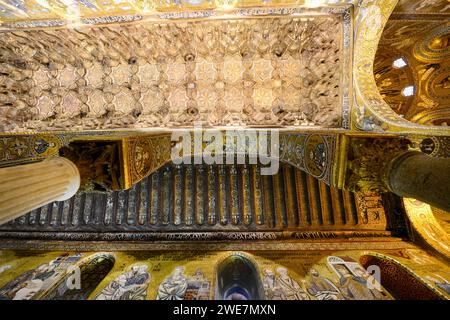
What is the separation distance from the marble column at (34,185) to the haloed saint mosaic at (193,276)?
2.00 m

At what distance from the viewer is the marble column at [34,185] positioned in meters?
1.85

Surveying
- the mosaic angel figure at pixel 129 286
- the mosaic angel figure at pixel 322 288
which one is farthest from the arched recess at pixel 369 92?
the mosaic angel figure at pixel 129 286

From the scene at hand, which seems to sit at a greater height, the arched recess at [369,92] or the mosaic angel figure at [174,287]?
the arched recess at [369,92]

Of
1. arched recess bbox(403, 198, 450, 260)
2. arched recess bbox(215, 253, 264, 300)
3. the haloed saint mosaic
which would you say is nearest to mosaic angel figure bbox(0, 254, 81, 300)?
the haloed saint mosaic

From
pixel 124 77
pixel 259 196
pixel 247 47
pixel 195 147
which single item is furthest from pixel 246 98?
pixel 259 196

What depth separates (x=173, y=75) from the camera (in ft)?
11.7

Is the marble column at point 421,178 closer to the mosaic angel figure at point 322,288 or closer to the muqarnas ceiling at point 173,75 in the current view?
the muqarnas ceiling at point 173,75

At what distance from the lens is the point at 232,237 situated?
180 inches

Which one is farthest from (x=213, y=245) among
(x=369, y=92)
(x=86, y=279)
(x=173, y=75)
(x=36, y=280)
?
(x=369, y=92)

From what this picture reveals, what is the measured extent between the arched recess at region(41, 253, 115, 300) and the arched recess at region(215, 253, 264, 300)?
2.24 meters

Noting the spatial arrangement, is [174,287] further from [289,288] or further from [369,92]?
[369,92]

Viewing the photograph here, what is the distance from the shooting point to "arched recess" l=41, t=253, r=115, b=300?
347 centimetres

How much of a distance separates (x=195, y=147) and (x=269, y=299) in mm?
2862

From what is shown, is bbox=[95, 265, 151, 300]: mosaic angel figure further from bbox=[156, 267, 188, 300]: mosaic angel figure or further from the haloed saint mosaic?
bbox=[156, 267, 188, 300]: mosaic angel figure
